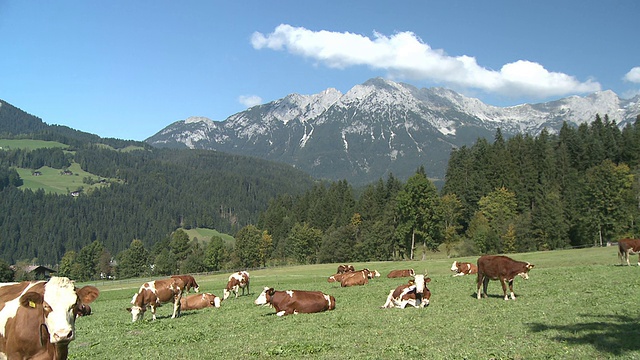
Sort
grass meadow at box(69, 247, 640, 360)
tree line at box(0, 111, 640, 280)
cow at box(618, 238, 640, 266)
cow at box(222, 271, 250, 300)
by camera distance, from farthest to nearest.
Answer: tree line at box(0, 111, 640, 280), cow at box(222, 271, 250, 300), cow at box(618, 238, 640, 266), grass meadow at box(69, 247, 640, 360)

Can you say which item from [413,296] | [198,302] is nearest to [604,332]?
[413,296]

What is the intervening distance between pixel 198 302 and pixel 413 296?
1401 cm

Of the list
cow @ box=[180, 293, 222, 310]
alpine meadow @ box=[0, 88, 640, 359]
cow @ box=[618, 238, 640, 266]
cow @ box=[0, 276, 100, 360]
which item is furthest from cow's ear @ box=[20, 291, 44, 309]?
cow @ box=[618, 238, 640, 266]

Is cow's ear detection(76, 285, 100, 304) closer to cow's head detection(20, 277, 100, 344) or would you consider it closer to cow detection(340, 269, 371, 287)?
cow's head detection(20, 277, 100, 344)

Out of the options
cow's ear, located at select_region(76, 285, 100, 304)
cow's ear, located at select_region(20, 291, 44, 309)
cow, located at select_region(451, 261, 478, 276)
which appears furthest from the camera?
cow, located at select_region(451, 261, 478, 276)

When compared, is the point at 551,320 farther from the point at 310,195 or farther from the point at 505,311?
the point at 310,195

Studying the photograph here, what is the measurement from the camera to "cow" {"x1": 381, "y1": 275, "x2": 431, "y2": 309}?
2058cm

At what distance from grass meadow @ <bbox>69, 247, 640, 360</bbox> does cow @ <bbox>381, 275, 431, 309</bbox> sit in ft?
1.90

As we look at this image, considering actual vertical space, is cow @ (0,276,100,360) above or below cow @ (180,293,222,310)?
above

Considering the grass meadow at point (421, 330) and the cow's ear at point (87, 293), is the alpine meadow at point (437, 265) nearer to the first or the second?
the grass meadow at point (421, 330)

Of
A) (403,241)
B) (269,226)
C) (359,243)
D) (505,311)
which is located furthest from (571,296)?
(269,226)

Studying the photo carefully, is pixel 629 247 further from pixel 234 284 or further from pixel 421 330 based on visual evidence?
pixel 234 284

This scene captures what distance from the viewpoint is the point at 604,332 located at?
12.2 metres

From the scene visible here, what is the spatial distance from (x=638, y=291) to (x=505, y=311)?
6.53 meters
